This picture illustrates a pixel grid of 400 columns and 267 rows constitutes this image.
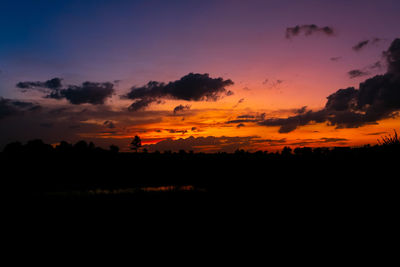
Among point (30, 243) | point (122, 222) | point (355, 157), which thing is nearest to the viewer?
point (30, 243)

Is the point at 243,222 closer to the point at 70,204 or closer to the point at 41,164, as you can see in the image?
the point at 70,204

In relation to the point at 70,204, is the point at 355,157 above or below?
above

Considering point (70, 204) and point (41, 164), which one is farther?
point (41, 164)

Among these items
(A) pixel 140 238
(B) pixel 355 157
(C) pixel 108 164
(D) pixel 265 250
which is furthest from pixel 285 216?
(C) pixel 108 164

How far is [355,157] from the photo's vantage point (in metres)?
15.1

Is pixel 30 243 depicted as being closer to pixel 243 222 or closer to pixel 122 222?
pixel 122 222

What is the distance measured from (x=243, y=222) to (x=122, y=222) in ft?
12.6

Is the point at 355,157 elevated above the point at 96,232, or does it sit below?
above

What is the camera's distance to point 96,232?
27.2 ft

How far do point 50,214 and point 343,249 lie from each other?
31.7 ft

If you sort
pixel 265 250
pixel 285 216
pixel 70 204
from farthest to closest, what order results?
1. pixel 70 204
2. pixel 285 216
3. pixel 265 250

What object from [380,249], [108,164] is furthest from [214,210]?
[108,164]

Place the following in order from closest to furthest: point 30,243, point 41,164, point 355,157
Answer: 1. point 30,243
2. point 355,157
3. point 41,164

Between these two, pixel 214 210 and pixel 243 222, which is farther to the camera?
pixel 214 210
